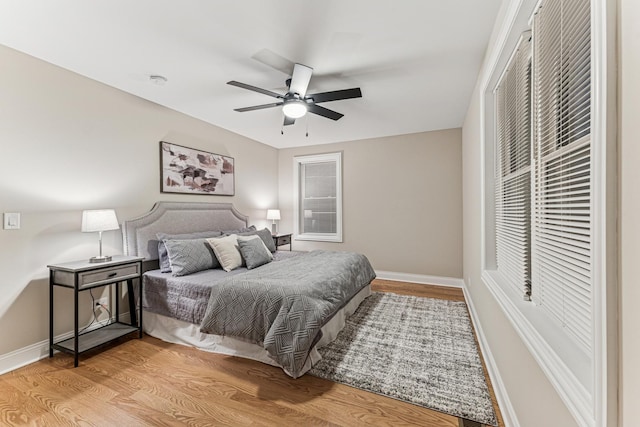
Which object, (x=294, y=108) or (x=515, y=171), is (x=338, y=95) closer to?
(x=294, y=108)

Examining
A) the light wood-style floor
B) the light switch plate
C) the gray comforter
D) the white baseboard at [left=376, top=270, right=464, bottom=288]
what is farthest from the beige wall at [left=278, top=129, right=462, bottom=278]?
the light switch plate

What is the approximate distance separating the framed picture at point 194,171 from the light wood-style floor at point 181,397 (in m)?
2.05

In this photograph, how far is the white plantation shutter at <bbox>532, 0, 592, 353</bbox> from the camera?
1.02 m

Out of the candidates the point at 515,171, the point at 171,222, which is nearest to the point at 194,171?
the point at 171,222

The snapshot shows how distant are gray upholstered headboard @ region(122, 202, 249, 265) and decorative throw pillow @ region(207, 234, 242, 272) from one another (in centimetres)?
62

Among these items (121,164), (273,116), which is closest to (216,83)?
(273,116)

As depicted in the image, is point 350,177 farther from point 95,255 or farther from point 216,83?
point 95,255

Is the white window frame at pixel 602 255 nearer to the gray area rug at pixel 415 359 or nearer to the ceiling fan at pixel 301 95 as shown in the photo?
the gray area rug at pixel 415 359

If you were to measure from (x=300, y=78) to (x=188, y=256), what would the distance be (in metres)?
2.10

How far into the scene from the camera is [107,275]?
2.56 m

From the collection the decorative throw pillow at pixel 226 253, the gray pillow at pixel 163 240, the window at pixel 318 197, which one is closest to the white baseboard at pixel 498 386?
the decorative throw pillow at pixel 226 253

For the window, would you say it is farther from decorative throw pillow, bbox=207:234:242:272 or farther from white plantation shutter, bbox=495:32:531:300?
white plantation shutter, bbox=495:32:531:300

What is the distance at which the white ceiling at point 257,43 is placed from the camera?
6.16 ft

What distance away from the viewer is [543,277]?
141 centimetres
